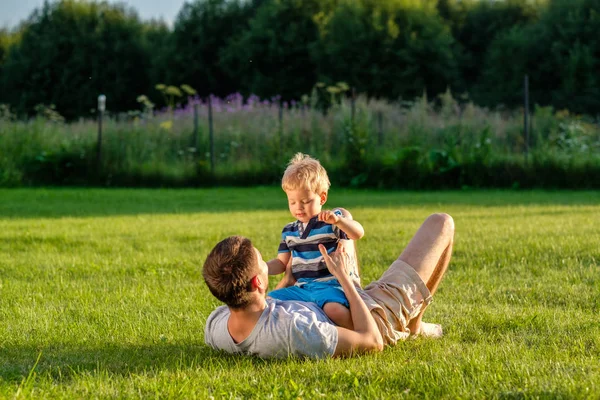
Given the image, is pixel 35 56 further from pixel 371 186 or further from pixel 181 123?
pixel 371 186

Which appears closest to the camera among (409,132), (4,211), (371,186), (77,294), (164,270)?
(77,294)

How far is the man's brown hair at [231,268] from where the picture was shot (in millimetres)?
3748

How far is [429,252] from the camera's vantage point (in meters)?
4.43

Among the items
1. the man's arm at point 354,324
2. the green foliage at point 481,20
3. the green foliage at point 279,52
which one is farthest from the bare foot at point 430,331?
the green foliage at point 481,20

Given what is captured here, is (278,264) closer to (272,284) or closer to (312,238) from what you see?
(312,238)

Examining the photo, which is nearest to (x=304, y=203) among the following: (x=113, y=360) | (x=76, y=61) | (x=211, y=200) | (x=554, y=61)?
(x=113, y=360)

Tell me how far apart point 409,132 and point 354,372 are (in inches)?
618

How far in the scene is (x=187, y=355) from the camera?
421cm

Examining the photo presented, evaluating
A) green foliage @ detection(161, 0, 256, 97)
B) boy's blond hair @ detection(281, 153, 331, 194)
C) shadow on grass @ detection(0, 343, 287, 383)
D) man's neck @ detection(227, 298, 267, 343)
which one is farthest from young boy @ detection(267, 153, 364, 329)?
green foliage @ detection(161, 0, 256, 97)

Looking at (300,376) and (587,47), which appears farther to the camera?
(587,47)

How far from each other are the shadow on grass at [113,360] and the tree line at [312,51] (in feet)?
114

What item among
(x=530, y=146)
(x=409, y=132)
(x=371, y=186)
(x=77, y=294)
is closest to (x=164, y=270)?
(x=77, y=294)

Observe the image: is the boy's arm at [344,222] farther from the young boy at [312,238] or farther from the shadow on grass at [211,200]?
the shadow on grass at [211,200]

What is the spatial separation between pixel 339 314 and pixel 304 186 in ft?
2.25
